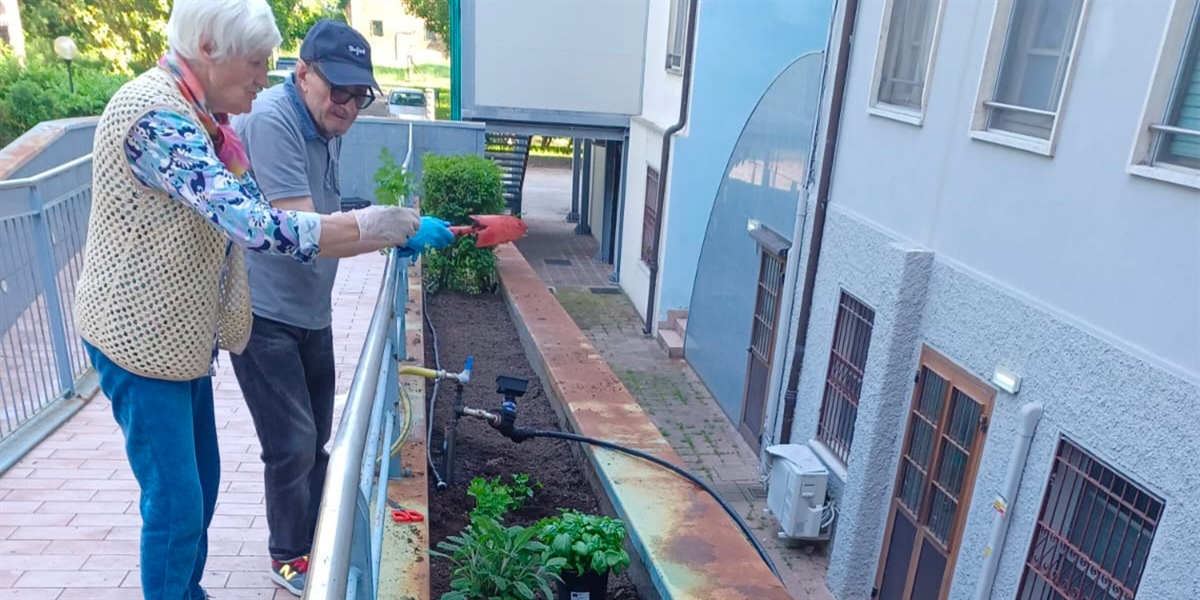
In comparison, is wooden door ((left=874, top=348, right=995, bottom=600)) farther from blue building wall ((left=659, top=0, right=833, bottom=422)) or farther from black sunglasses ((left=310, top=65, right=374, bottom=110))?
black sunglasses ((left=310, top=65, right=374, bottom=110))

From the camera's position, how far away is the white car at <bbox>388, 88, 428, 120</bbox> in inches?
793

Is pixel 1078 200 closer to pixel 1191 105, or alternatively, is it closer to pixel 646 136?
pixel 1191 105

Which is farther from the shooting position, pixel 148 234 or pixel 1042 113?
pixel 1042 113

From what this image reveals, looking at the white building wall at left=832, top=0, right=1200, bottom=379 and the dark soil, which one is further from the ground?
the white building wall at left=832, top=0, right=1200, bottom=379

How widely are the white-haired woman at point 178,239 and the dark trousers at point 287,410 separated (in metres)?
0.25

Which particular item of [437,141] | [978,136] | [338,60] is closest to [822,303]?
[978,136]

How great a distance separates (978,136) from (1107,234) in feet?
3.85

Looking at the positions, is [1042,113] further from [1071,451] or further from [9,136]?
[9,136]

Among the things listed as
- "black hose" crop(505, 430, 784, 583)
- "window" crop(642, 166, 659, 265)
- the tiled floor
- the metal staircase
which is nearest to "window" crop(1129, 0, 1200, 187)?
"black hose" crop(505, 430, 784, 583)

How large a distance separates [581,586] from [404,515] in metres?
0.65

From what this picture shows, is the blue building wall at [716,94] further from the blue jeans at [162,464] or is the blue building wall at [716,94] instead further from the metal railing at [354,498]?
the blue jeans at [162,464]

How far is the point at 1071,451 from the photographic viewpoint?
160 inches

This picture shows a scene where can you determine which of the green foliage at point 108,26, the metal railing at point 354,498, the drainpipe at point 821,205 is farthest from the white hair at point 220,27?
the green foliage at point 108,26

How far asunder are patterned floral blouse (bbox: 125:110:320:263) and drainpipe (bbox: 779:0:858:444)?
562 centimetres
